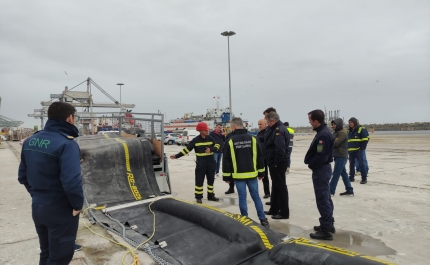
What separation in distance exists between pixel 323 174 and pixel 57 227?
3.47m

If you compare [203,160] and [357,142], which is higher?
[357,142]

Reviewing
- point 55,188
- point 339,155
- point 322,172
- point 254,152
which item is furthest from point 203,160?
point 55,188

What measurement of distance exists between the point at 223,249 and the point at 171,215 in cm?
166

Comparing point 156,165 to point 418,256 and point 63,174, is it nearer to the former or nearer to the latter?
point 63,174

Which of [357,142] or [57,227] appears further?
[357,142]

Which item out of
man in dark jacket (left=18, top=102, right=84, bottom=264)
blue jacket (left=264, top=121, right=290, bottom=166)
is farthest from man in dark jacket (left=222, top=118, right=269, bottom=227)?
man in dark jacket (left=18, top=102, right=84, bottom=264)

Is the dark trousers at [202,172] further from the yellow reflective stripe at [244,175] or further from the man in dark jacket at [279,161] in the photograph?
the yellow reflective stripe at [244,175]

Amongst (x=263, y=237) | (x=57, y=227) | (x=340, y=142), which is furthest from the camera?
(x=340, y=142)

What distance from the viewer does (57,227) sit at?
248 centimetres

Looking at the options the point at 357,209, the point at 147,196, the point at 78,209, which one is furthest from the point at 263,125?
the point at 78,209

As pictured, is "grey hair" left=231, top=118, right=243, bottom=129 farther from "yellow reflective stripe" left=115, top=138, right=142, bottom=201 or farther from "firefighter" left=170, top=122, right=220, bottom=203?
"yellow reflective stripe" left=115, top=138, right=142, bottom=201

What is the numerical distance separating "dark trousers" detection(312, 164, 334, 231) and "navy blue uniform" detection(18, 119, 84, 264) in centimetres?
324

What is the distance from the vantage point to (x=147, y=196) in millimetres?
5816

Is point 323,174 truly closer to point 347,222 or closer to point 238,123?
point 347,222
